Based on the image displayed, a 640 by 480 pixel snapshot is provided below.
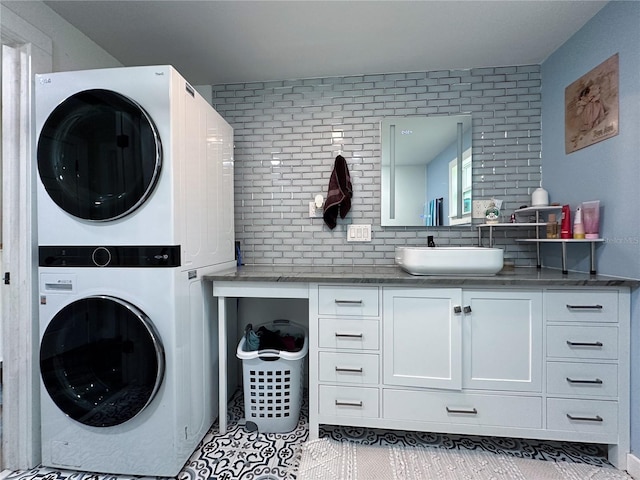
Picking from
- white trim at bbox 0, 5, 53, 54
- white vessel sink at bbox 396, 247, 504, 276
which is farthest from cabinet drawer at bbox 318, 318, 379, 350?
white trim at bbox 0, 5, 53, 54

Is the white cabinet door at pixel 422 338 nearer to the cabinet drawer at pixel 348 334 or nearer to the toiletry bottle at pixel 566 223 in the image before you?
the cabinet drawer at pixel 348 334

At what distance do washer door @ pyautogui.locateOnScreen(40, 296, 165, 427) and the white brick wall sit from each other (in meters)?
1.03

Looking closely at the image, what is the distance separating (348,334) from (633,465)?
1470mm

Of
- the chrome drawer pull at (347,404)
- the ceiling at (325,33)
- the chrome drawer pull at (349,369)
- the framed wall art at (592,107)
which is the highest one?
the ceiling at (325,33)

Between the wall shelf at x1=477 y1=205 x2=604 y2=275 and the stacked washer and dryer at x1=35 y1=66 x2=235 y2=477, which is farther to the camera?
the wall shelf at x1=477 y1=205 x2=604 y2=275

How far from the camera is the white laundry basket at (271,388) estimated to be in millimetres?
1713

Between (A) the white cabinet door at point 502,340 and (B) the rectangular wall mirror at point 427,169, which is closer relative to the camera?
(A) the white cabinet door at point 502,340

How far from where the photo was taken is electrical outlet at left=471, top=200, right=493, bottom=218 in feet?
6.86

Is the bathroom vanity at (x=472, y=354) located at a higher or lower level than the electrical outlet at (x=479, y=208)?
lower

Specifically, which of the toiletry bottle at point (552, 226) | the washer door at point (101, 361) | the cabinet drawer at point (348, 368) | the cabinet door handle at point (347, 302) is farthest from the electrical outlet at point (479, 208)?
the washer door at point (101, 361)

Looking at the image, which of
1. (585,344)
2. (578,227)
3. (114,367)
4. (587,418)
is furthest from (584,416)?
(114,367)

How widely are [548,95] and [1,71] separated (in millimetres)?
3144

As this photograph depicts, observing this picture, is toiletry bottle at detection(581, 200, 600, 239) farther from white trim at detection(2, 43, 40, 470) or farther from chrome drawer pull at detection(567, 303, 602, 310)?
white trim at detection(2, 43, 40, 470)

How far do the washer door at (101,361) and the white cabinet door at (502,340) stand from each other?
153 cm
